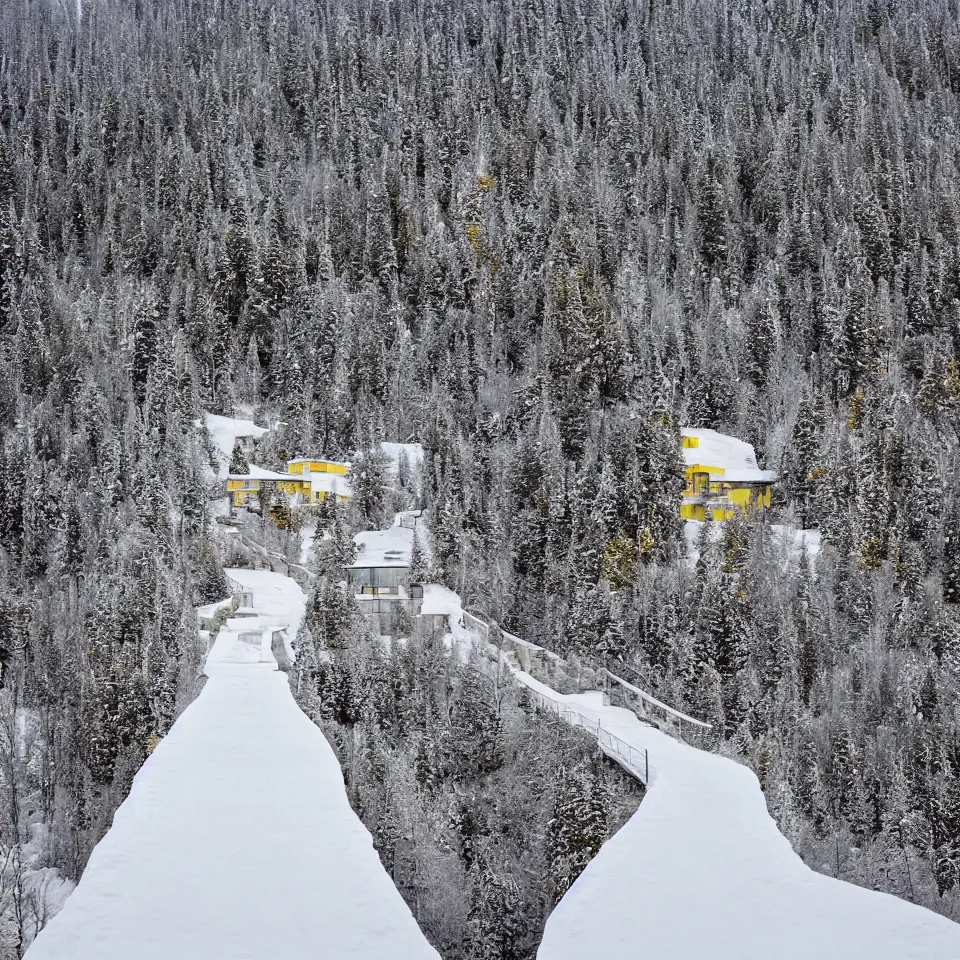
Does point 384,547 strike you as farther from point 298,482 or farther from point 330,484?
point 298,482

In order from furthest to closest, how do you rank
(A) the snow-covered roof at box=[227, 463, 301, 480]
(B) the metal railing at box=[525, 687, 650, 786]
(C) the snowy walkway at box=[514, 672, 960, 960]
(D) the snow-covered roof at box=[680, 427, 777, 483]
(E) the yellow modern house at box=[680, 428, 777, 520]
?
(A) the snow-covered roof at box=[227, 463, 301, 480] → (D) the snow-covered roof at box=[680, 427, 777, 483] → (E) the yellow modern house at box=[680, 428, 777, 520] → (B) the metal railing at box=[525, 687, 650, 786] → (C) the snowy walkway at box=[514, 672, 960, 960]

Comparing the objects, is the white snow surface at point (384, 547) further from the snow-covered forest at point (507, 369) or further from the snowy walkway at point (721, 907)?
the snowy walkway at point (721, 907)

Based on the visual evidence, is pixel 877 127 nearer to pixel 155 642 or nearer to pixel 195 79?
pixel 195 79

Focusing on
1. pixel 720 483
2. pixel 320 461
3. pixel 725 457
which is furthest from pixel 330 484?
pixel 725 457

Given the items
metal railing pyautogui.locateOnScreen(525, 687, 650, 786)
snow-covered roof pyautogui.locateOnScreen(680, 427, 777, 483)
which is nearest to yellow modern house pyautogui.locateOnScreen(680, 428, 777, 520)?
snow-covered roof pyautogui.locateOnScreen(680, 427, 777, 483)

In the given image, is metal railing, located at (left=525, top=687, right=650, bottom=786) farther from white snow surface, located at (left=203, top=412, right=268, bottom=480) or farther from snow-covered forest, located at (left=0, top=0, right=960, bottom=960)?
white snow surface, located at (left=203, top=412, right=268, bottom=480)
